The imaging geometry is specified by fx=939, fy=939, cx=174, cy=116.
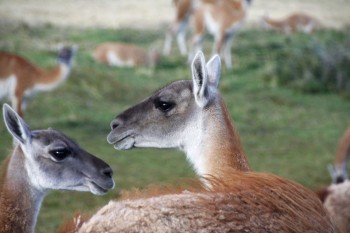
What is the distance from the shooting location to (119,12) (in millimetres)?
23094

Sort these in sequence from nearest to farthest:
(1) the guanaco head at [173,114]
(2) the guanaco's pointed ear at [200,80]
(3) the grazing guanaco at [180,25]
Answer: (2) the guanaco's pointed ear at [200,80], (1) the guanaco head at [173,114], (3) the grazing guanaco at [180,25]

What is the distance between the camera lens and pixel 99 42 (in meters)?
18.7

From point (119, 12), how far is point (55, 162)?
18074 mm

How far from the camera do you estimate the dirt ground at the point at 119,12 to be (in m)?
21.4

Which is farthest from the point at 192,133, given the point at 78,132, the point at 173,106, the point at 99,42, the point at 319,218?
the point at 99,42

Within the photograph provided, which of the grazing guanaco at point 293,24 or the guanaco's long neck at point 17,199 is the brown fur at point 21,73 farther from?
the grazing guanaco at point 293,24

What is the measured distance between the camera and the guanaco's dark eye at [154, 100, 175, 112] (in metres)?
5.20

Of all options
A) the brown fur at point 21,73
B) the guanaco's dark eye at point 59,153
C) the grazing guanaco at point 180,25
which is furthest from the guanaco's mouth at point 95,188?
the grazing guanaco at point 180,25

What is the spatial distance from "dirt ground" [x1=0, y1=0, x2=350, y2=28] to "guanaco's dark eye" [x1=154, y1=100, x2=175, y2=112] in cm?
1537

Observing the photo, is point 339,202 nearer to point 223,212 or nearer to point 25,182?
point 25,182

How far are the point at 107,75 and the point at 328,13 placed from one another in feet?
40.7

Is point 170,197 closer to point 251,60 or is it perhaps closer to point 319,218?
point 319,218

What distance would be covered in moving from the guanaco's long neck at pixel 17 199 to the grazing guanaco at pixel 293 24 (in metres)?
16.8

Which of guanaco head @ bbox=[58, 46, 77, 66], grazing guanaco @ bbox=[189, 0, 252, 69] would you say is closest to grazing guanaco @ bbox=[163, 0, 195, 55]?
grazing guanaco @ bbox=[189, 0, 252, 69]
